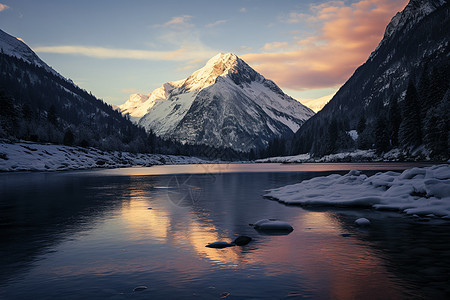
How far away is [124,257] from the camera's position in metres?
12.1

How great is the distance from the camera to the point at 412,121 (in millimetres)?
91125

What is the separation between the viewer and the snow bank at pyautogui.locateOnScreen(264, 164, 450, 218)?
20438 millimetres

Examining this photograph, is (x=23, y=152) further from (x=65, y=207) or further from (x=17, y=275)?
(x=17, y=275)

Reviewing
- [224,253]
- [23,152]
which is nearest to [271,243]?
[224,253]

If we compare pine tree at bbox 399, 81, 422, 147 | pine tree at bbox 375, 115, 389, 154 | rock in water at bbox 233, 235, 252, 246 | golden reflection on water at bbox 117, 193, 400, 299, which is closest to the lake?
golden reflection on water at bbox 117, 193, 400, 299

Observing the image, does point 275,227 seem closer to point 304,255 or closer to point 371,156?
point 304,255

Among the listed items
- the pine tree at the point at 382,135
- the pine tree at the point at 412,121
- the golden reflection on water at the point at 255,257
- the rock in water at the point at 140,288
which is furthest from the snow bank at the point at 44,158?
the pine tree at the point at 382,135

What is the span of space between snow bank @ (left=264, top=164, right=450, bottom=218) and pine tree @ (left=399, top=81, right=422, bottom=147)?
7263 cm

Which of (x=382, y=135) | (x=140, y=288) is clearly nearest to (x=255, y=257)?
(x=140, y=288)

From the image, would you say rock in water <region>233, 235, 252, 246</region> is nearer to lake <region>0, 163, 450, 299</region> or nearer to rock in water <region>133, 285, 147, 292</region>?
lake <region>0, 163, 450, 299</region>

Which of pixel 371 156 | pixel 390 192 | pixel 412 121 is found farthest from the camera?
pixel 371 156

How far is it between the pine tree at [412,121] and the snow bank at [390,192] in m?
72.6

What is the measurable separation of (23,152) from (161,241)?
95.5 m

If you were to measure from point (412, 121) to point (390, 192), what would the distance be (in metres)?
79.5
